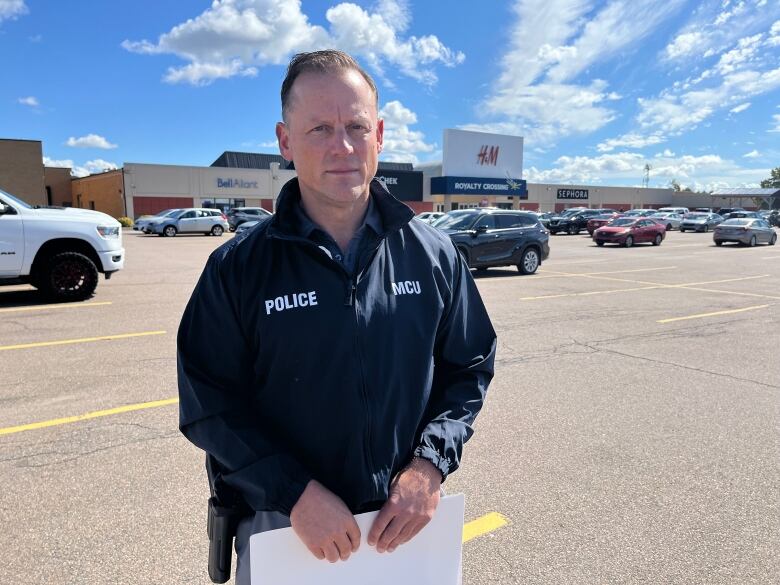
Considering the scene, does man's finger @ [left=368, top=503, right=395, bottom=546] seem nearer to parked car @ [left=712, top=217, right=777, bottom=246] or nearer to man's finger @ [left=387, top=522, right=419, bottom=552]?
man's finger @ [left=387, top=522, right=419, bottom=552]

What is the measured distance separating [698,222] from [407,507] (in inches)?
1843

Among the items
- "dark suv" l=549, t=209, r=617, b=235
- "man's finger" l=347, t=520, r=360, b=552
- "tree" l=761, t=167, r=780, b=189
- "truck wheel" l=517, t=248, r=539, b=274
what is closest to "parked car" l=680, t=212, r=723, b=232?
"dark suv" l=549, t=209, r=617, b=235

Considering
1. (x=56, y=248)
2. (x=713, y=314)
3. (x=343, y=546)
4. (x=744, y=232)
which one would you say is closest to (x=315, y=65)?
(x=343, y=546)

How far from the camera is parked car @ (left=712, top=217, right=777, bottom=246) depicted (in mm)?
26625

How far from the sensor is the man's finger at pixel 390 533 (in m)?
1.35

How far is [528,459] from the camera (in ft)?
12.0

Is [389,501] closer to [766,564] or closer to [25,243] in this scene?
[766,564]

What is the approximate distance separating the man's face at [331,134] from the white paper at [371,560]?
2.84 feet

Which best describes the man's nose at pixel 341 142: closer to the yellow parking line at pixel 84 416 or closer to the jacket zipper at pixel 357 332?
the jacket zipper at pixel 357 332

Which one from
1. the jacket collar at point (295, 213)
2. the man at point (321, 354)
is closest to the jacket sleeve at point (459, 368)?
the man at point (321, 354)

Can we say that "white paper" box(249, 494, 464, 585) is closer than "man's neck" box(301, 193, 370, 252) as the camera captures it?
Yes

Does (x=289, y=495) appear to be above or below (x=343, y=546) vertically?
above

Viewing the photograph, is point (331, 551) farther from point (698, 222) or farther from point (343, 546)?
point (698, 222)

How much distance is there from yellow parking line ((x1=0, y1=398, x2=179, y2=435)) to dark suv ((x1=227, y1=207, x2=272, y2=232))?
29.2 metres
